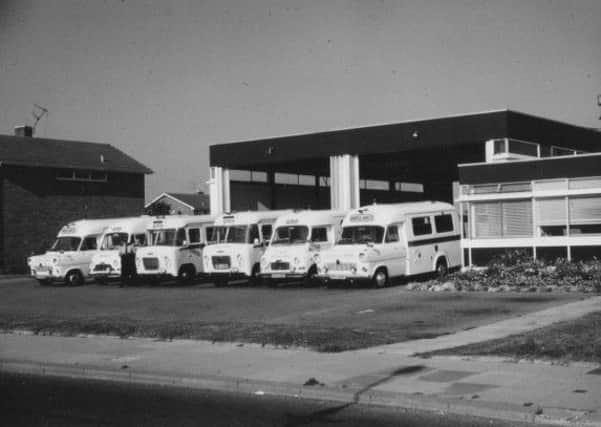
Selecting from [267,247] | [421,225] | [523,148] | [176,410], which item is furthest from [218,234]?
[176,410]

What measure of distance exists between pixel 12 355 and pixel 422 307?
9044 mm

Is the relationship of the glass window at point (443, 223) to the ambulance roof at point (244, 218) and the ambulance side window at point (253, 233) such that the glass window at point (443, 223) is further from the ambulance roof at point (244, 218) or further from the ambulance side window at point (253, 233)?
the ambulance side window at point (253, 233)

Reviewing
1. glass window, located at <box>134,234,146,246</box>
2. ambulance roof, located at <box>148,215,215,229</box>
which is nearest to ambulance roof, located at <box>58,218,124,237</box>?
glass window, located at <box>134,234,146,246</box>

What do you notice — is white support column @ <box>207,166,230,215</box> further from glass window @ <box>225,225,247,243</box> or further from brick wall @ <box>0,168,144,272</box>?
glass window @ <box>225,225,247,243</box>

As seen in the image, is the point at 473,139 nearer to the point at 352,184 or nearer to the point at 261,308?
the point at 352,184

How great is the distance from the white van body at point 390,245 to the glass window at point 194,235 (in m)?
6.13

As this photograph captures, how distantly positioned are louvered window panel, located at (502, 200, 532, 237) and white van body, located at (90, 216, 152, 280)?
1279 cm

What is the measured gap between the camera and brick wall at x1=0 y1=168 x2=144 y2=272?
4422 centimetres

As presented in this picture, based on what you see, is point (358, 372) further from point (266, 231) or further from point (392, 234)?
point (266, 231)

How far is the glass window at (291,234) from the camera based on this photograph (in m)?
28.2

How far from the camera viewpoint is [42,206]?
4603 cm

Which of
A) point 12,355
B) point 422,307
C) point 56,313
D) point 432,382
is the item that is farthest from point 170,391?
point 56,313

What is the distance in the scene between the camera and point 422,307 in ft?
64.6

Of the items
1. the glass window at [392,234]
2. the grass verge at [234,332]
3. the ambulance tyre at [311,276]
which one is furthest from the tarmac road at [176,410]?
the ambulance tyre at [311,276]
